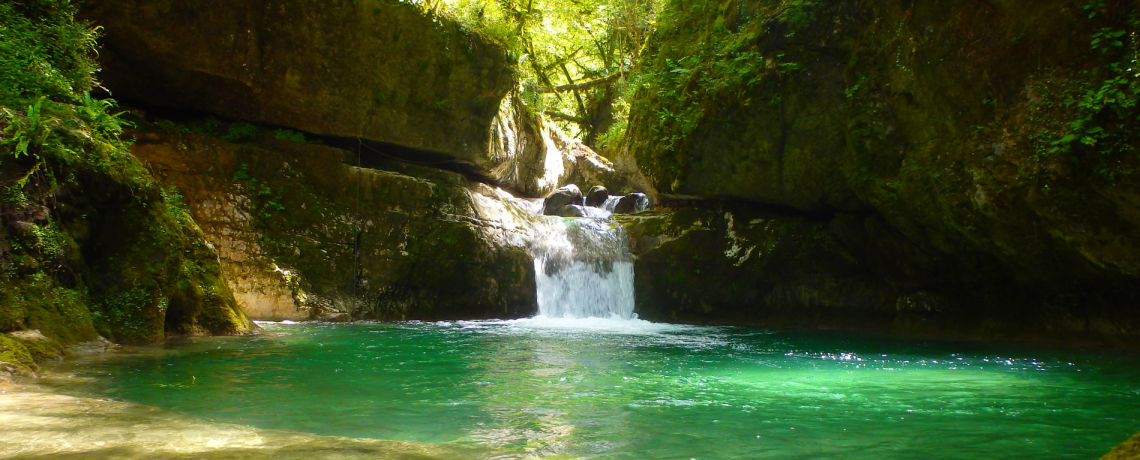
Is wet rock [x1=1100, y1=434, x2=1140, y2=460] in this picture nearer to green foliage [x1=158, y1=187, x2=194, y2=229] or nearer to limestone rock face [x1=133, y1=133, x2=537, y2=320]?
green foliage [x1=158, y1=187, x2=194, y2=229]

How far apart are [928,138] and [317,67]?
34.5 feet

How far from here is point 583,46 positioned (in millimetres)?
21344

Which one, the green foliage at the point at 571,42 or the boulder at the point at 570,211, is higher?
the green foliage at the point at 571,42

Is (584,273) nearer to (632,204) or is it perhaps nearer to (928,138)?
(632,204)

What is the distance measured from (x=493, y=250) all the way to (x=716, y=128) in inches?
197

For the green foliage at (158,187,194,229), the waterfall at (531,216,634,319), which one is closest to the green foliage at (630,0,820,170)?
the waterfall at (531,216,634,319)

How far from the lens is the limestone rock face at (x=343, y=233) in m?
11.0

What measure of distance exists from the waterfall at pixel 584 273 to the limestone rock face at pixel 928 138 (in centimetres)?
175

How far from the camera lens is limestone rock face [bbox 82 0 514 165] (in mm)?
10750

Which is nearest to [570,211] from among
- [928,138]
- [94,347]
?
[928,138]

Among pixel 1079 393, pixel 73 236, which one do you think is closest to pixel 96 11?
pixel 73 236

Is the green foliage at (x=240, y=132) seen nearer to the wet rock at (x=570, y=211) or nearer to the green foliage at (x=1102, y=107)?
the wet rock at (x=570, y=211)

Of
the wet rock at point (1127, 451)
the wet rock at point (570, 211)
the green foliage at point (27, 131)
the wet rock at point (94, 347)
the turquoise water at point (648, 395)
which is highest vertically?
the wet rock at point (570, 211)

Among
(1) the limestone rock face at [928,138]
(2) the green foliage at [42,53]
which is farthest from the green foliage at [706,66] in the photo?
(2) the green foliage at [42,53]
